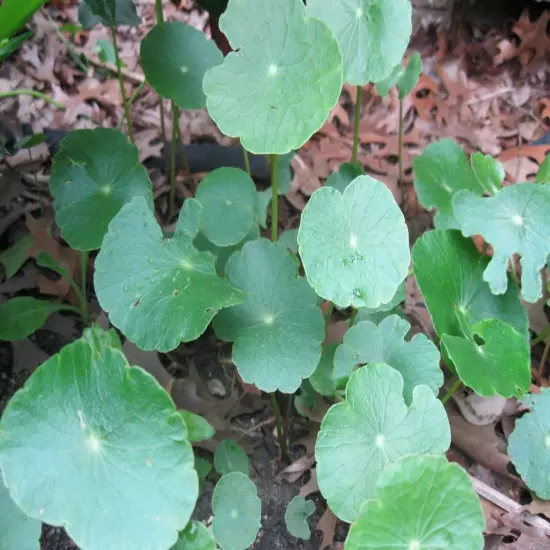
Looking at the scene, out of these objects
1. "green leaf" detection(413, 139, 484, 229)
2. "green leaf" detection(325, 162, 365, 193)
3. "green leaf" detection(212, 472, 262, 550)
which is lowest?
"green leaf" detection(212, 472, 262, 550)

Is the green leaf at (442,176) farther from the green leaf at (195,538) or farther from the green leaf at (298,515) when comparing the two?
the green leaf at (195,538)

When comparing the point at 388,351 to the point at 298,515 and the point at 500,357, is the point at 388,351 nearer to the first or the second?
the point at 500,357

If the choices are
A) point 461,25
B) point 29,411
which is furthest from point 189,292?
point 461,25

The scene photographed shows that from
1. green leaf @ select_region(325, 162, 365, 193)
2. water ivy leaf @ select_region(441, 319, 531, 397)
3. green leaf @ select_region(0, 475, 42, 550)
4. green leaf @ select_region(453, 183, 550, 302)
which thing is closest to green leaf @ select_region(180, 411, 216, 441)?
green leaf @ select_region(0, 475, 42, 550)

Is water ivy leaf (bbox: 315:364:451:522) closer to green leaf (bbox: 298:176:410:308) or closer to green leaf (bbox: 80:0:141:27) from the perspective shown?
green leaf (bbox: 298:176:410:308)

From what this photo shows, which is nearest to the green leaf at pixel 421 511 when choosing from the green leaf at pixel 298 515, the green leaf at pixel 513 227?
the green leaf at pixel 298 515

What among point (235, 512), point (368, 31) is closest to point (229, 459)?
point (235, 512)

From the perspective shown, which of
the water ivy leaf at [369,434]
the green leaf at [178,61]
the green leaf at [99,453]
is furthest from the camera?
the green leaf at [178,61]
